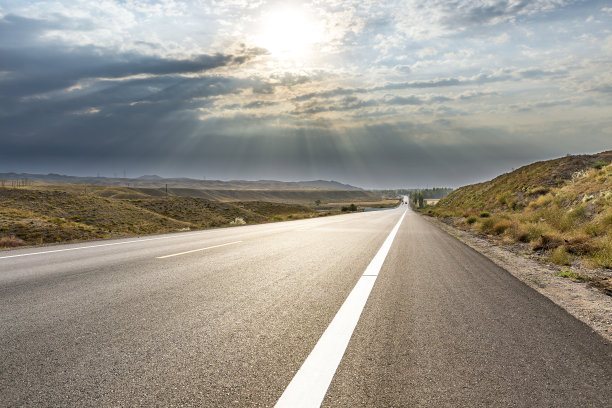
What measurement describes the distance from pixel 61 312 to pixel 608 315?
265 inches

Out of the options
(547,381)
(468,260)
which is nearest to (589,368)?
(547,381)

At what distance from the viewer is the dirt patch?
170 inches

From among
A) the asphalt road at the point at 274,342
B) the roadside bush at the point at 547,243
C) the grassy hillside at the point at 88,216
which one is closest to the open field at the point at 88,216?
the grassy hillside at the point at 88,216

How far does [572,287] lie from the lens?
5992 mm

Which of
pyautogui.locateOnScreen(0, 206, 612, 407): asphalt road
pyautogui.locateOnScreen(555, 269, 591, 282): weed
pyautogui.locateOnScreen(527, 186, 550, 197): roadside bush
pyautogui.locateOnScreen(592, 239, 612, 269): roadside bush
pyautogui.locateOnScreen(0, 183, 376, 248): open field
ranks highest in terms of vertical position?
pyautogui.locateOnScreen(527, 186, 550, 197): roadside bush

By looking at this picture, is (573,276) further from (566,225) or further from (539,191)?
(539,191)

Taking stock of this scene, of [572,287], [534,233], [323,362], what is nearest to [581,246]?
[534,233]

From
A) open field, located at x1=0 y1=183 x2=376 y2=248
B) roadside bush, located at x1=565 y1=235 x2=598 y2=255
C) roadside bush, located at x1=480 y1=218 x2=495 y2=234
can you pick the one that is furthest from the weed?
open field, located at x1=0 y1=183 x2=376 y2=248

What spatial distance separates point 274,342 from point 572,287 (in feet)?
18.3

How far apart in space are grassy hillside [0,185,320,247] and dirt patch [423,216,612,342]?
17316mm

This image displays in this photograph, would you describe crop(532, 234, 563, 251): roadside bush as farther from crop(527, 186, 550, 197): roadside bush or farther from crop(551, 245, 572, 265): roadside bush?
crop(527, 186, 550, 197): roadside bush

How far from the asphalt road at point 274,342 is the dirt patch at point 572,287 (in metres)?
0.27

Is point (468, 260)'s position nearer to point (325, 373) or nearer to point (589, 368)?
point (589, 368)

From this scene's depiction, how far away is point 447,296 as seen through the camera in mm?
5086
